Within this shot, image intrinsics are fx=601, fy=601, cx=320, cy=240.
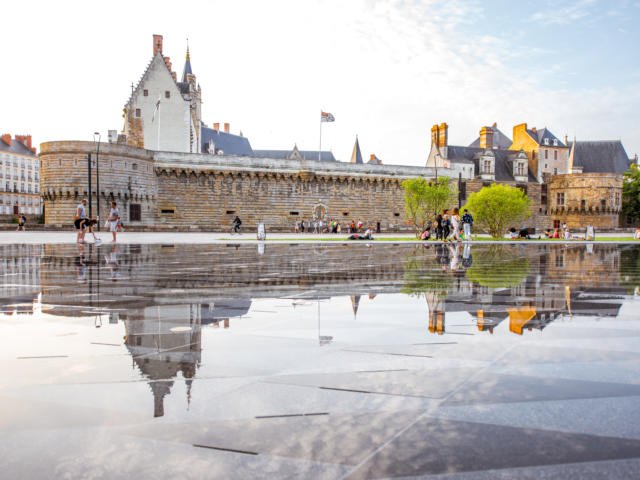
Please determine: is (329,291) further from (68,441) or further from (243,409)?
(68,441)

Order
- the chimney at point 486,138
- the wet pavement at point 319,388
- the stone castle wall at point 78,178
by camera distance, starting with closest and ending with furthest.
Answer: the wet pavement at point 319,388, the stone castle wall at point 78,178, the chimney at point 486,138

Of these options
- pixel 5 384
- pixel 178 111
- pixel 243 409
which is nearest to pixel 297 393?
pixel 243 409

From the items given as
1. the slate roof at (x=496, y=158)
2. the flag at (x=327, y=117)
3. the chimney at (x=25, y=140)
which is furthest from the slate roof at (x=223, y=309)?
the chimney at (x=25, y=140)

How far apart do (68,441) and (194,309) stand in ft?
12.3

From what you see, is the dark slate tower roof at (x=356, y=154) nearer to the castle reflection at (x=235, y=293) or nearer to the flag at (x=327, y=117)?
the flag at (x=327, y=117)

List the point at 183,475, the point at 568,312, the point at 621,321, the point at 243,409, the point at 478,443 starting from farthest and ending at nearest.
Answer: the point at 568,312, the point at 621,321, the point at 243,409, the point at 478,443, the point at 183,475

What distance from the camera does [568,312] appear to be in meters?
6.15

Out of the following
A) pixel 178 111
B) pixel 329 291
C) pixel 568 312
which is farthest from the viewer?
pixel 178 111

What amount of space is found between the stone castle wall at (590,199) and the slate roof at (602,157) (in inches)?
254

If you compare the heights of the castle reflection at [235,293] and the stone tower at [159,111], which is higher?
the stone tower at [159,111]

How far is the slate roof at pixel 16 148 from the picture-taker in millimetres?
75812

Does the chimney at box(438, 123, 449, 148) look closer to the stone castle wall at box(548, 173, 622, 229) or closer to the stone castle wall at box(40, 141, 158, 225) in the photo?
the stone castle wall at box(548, 173, 622, 229)

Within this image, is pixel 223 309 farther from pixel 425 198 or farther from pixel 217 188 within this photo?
pixel 217 188

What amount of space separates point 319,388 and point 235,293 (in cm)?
458
